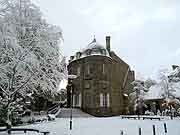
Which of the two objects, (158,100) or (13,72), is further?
(158,100)

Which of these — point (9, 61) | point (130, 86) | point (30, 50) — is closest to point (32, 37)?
point (30, 50)

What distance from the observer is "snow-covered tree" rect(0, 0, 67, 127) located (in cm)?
1605

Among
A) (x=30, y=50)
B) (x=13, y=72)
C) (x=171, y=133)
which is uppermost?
(x=30, y=50)

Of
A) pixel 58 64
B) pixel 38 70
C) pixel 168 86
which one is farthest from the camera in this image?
pixel 168 86

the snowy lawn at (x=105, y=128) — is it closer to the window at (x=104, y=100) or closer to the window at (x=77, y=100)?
the window at (x=104, y=100)

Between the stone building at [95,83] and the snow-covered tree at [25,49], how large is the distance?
927 inches

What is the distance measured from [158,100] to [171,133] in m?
34.2

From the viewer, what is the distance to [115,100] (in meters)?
45.9

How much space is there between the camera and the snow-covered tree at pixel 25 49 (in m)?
16.0

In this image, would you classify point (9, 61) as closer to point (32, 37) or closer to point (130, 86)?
point (32, 37)

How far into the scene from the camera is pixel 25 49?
54.6ft

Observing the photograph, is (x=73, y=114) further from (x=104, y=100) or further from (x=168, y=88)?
(x=168, y=88)

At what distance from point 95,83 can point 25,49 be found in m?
27.0

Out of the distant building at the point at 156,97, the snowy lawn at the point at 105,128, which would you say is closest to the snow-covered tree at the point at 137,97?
the distant building at the point at 156,97
